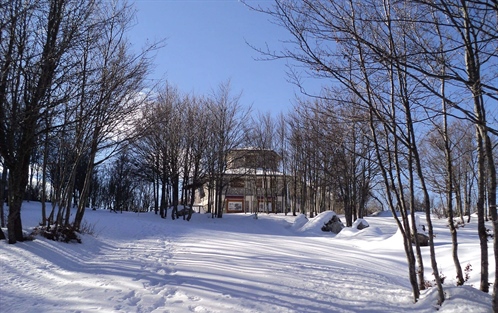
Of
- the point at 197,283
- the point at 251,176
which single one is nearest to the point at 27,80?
the point at 197,283

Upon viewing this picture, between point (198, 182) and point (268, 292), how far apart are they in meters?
23.1

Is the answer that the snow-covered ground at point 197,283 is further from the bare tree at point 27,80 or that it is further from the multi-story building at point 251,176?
the multi-story building at point 251,176

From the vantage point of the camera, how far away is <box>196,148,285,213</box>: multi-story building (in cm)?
3055

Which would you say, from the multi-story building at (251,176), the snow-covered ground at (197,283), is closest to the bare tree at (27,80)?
the snow-covered ground at (197,283)

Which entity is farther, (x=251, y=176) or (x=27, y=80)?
(x=251, y=176)

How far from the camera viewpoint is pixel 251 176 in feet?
114

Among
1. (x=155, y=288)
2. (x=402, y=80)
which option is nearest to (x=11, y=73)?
(x=155, y=288)

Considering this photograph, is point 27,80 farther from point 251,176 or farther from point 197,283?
point 251,176

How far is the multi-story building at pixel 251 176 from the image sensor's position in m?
30.5

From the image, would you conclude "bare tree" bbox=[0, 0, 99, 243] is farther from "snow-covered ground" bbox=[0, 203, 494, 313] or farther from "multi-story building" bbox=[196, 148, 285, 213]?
"multi-story building" bbox=[196, 148, 285, 213]

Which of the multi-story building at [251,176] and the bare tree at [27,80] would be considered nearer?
the bare tree at [27,80]

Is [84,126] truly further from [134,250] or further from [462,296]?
[462,296]

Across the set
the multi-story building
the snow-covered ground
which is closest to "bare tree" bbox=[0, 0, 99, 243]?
the snow-covered ground

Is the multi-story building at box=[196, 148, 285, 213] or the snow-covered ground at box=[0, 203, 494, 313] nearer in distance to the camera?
the snow-covered ground at box=[0, 203, 494, 313]
